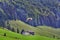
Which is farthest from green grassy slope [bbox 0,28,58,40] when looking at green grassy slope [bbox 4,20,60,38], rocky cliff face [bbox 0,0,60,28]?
rocky cliff face [bbox 0,0,60,28]

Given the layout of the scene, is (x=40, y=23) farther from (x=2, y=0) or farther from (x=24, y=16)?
(x=2, y=0)

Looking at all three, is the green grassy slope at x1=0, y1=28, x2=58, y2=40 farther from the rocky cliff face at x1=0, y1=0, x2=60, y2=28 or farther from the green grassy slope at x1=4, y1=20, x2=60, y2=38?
the rocky cliff face at x1=0, y1=0, x2=60, y2=28

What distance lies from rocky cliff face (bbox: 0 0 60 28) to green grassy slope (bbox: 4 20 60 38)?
111 mm

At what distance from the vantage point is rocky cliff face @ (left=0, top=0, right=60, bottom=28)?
22.4ft

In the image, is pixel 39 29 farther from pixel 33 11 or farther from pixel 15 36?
pixel 15 36

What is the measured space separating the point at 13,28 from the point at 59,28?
4.21ft

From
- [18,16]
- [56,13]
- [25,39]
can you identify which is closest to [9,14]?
[18,16]

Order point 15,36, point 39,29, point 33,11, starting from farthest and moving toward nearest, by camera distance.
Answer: point 33,11 < point 39,29 < point 15,36

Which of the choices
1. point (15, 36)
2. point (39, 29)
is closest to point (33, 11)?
point (39, 29)

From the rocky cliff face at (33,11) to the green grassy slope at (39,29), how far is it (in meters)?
0.11

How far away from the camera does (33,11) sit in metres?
6.94

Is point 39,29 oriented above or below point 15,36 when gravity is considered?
above

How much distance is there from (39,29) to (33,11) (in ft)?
1.77

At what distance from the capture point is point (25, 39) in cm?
664
